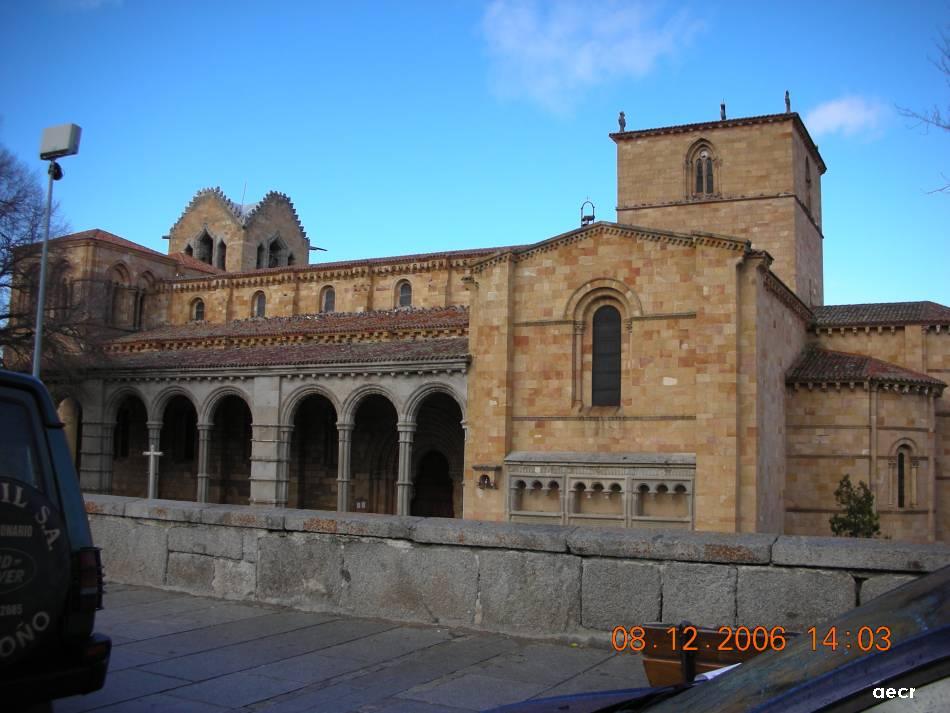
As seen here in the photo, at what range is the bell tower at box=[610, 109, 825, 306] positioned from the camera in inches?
1292

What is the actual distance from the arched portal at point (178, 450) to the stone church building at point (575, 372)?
11 cm

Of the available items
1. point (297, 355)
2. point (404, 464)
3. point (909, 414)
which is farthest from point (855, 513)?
point (297, 355)

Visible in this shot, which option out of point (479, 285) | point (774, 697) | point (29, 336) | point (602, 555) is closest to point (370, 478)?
point (479, 285)

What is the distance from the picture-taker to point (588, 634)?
7.20m

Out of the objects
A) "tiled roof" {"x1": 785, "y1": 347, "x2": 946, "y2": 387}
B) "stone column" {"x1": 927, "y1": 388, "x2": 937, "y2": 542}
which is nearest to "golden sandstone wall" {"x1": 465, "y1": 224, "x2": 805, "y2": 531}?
"tiled roof" {"x1": 785, "y1": 347, "x2": 946, "y2": 387}

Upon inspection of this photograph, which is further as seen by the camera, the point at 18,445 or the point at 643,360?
the point at 643,360

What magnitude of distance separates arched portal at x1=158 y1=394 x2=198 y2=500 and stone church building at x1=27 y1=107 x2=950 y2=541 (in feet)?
0.36

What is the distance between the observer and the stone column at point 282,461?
1131 inches

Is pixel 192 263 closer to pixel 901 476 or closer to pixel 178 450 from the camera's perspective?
pixel 178 450

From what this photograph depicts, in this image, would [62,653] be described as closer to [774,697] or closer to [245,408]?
[774,697]

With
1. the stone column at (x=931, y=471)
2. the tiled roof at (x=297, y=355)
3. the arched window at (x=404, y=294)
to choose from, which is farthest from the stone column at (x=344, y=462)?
the stone column at (x=931, y=471)

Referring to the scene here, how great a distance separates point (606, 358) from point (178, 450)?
19.4 meters

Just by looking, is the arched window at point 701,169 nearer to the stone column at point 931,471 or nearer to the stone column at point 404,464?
the stone column at point 931,471

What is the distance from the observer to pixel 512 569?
24.8 feet
